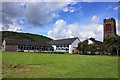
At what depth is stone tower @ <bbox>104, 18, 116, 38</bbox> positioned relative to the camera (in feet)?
170

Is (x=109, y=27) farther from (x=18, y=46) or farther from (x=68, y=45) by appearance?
(x=18, y=46)

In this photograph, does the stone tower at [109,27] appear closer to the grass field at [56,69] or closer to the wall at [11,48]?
the wall at [11,48]

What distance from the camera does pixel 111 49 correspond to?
27156 mm

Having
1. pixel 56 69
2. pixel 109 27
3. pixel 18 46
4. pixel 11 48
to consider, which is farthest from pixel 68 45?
pixel 56 69

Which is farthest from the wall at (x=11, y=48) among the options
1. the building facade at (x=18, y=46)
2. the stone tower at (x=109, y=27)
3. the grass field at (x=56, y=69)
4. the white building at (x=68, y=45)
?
the stone tower at (x=109, y=27)

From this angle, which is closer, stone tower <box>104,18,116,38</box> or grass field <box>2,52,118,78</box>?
grass field <box>2,52,118,78</box>

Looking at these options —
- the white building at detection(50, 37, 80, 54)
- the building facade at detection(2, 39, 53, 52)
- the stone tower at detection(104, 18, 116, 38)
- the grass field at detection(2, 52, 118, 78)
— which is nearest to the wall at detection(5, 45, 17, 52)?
the building facade at detection(2, 39, 53, 52)

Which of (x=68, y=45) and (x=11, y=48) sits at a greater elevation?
(x=68, y=45)

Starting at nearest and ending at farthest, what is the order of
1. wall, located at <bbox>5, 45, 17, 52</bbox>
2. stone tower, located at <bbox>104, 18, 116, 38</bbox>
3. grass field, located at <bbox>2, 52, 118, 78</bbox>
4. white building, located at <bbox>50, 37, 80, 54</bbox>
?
grass field, located at <bbox>2, 52, 118, 78</bbox> → wall, located at <bbox>5, 45, 17, 52</bbox> → white building, located at <bbox>50, 37, 80, 54</bbox> → stone tower, located at <bbox>104, 18, 116, 38</bbox>

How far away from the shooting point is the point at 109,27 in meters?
53.0

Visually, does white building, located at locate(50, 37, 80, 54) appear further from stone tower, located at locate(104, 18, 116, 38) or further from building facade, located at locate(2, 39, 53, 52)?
stone tower, located at locate(104, 18, 116, 38)

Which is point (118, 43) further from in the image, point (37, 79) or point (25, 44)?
point (25, 44)

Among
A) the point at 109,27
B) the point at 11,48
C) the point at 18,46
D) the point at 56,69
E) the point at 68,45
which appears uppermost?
the point at 109,27

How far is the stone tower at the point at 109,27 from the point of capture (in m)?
51.8
